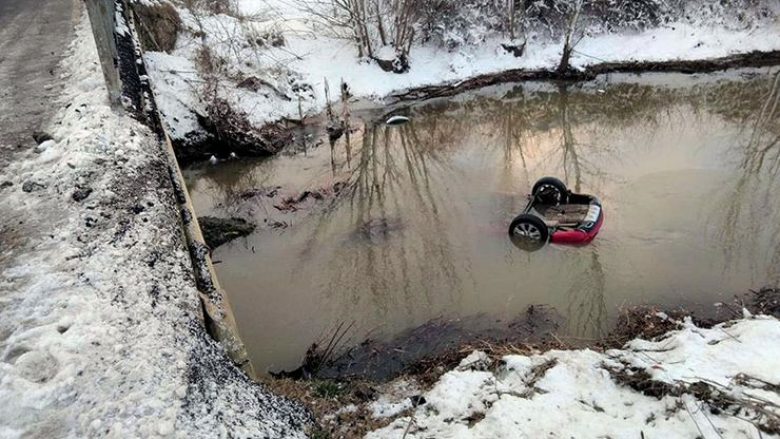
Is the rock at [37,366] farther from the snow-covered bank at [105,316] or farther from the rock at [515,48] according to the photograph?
the rock at [515,48]

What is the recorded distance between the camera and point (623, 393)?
553 centimetres

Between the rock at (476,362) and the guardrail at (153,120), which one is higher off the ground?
the guardrail at (153,120)

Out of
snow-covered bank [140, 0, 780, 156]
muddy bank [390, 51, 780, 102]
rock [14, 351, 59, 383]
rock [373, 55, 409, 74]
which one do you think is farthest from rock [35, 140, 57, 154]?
muddy bank [390, 51, 780, 102]

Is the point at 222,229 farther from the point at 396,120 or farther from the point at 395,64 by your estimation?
the point at 395,64

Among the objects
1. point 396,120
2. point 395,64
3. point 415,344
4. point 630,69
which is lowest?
point 415,344

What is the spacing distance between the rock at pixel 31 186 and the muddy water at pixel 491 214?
3.32 metres

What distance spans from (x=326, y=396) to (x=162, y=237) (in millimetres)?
2603

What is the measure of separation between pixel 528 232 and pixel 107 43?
24.5 ft

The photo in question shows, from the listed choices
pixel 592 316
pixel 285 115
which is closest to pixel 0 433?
pixel 592 316

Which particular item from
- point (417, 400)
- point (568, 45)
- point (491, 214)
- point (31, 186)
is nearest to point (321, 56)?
point (568, 45)

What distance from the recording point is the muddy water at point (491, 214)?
8.60m

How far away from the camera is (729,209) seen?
34.5ft

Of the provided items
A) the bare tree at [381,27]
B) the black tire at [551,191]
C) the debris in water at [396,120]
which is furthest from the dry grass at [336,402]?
the bare tree at [381,27]

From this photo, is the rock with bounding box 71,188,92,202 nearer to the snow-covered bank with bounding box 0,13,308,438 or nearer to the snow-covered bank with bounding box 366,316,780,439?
the snow-covered bank with bounding box 0,13,308,438
